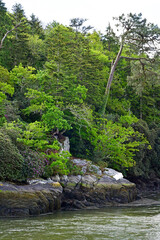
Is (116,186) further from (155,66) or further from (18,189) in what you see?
(155,66)

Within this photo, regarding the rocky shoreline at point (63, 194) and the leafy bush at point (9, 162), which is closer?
the rocky shoreline at point (63, 194)

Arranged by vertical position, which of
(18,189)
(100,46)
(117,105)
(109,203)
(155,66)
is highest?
(100,46)

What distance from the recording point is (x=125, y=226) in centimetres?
1121

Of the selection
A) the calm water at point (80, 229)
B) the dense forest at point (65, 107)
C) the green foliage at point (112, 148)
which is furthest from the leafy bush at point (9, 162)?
the green foliage at point (112, 148)

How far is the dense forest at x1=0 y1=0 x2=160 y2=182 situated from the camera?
17469mm

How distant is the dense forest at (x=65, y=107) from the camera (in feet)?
57.3

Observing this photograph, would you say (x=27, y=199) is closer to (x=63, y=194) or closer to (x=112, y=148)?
(x=63, y=194)

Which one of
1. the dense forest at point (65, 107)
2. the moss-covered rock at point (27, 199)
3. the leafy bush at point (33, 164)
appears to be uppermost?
the dense forest at point (65, 107)

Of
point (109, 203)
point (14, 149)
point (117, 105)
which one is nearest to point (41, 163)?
point (14, 149)

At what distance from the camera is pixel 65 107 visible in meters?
23.8

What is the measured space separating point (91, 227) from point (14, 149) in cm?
646

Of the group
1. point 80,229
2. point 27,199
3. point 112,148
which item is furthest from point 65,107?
point 80,229

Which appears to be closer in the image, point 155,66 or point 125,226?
point 125,226

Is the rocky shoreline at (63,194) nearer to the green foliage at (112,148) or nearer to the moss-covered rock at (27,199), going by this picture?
the moss-covered rock at (27,199)
